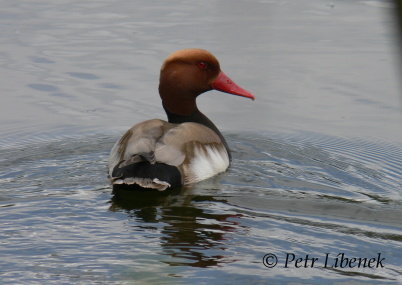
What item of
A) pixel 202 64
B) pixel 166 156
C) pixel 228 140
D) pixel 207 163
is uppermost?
pixel 202 64

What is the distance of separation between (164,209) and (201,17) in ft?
21.1

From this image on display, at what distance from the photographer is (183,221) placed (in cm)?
507

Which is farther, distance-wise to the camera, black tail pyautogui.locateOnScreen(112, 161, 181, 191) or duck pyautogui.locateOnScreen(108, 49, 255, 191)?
duck pyautogui.locateOnScreen(108, 49, 255, 191)

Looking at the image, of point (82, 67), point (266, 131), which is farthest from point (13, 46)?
point (266, 131)

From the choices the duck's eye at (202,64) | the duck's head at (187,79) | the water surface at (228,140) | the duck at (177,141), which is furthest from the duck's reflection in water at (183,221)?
the duck's eye at (202,64)

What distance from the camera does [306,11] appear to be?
37.8 feet

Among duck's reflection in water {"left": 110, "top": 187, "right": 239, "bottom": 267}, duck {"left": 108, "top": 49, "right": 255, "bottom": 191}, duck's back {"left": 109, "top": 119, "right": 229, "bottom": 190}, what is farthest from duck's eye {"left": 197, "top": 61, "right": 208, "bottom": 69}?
duck's reflection in water {"left": 110, "top": 187, "right": 239, "bottom": 267}

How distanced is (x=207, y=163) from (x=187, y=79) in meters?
1.03

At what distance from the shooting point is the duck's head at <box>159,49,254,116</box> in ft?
22.0

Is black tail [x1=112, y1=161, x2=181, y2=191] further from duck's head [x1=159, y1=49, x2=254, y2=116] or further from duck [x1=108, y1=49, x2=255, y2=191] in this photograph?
duck's head [x1=159, y1=49, x2=254, y2=116]

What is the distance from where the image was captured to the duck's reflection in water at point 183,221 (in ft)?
14.1

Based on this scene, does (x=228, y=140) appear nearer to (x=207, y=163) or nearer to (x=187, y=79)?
(x=187, y=79)

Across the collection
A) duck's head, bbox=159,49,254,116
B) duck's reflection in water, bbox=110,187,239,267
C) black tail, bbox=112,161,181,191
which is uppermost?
duck's head, bbox=159,49,254,116

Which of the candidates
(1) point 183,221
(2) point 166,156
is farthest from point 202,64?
(1) point 183,221
